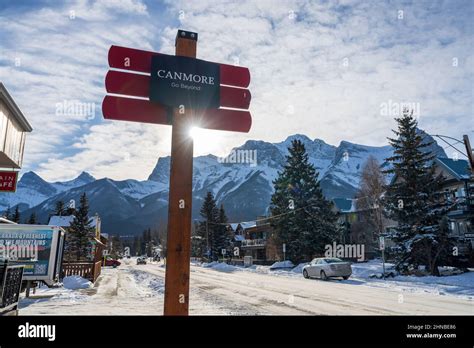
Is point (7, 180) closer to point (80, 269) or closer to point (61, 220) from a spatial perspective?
point (80, 269)

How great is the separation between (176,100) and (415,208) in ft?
79.7

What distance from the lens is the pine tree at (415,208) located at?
22.8m

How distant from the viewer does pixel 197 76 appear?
3439 mm

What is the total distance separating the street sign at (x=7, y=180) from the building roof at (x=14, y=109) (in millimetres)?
1330

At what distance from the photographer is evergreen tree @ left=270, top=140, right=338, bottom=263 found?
36.9 meters

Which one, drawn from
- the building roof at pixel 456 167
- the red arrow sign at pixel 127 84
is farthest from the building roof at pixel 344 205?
the red arrow sign at pixel 127 84

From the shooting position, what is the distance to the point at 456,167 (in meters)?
38.2

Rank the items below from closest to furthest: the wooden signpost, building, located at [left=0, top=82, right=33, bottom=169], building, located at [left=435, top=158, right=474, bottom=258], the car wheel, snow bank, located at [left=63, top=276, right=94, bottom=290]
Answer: the wooden signpost, building, located at [left=0, top=82, right=33, bottom=169], snow bank, located at [left=63, top=276, right=94, bottom=290], the car wheel, building, located at [left=435, top=158, right=474, bottom=258]

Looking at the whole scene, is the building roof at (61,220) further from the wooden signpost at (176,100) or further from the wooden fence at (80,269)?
the wooden signpost at (176,100)

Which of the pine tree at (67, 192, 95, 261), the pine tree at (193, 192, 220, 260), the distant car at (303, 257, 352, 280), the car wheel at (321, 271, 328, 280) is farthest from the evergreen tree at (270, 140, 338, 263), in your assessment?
the pine tree at (193, 192, 220, 260)

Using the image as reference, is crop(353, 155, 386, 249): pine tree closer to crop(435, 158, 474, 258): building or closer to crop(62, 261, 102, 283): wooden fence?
crop(435, 158, 474, 258): building
